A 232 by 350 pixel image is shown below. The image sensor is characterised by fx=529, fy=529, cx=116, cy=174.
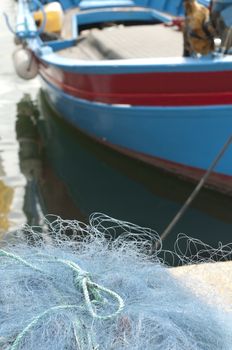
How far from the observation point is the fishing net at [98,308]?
1566mm

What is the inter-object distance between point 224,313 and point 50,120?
6.47m

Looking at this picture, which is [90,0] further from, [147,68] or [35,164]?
[147,68]

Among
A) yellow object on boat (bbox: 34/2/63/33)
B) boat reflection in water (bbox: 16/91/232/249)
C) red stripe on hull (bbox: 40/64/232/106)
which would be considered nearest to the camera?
red stripe on hull (bbox: 40/64/232/106)

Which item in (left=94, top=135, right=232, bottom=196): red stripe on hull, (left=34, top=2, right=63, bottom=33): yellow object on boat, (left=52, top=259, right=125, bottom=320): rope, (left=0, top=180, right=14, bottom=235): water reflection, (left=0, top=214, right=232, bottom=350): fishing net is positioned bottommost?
(left=0, top=180, right=14, bottom=235): water reflection

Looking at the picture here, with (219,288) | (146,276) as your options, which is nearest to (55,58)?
(219,288)

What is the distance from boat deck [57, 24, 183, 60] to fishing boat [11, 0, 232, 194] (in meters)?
0.01

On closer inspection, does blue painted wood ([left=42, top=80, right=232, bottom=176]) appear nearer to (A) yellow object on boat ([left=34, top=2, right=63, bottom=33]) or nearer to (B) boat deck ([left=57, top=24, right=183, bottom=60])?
(B) boat deck ([left=57, top=24, right=183, bottom=60])

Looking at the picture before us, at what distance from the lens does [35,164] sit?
6527 millimetres

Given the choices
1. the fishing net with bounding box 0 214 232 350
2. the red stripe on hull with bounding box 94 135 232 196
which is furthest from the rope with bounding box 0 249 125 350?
the red stripe on hull with bounding box 94 135 232 196

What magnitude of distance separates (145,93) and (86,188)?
131cm

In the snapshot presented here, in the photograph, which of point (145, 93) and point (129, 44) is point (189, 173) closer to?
point (145, 93)

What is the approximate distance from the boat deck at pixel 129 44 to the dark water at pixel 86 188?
1071 millimetres

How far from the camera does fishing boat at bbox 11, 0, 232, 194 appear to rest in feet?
15.5

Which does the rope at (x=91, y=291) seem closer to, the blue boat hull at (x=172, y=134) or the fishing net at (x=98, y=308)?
the fishing net at (x=98, y=308)
